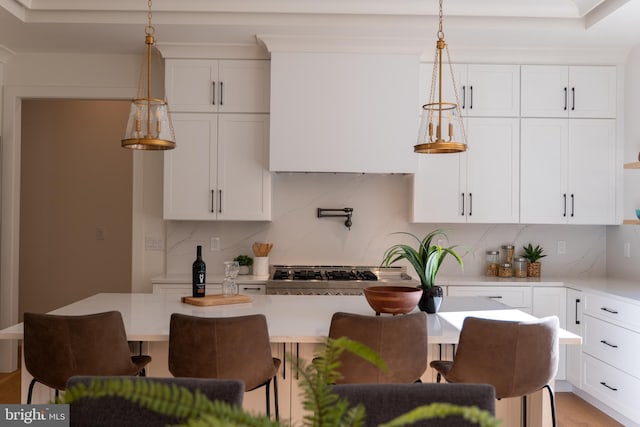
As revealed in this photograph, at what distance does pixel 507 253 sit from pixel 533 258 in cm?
20

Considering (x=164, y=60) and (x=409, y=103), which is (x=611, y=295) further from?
(x=164, y=60)

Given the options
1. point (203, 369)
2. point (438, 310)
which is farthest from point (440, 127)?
point (203, 369)

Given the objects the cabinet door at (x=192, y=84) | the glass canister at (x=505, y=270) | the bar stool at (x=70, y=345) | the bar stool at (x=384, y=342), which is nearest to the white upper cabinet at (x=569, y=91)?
the glass canister at (x=505, y=270)

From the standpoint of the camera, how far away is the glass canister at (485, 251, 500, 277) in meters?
4.72

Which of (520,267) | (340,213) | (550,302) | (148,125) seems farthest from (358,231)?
(148,125)

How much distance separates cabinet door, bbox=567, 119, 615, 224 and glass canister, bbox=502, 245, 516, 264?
524mm

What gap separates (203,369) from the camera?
7.14 feet

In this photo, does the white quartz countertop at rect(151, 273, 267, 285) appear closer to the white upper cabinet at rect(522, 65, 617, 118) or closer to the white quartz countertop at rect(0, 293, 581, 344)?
the white quartz countertop at rect(0, 293, 581, 344)

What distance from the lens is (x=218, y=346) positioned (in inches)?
85.2

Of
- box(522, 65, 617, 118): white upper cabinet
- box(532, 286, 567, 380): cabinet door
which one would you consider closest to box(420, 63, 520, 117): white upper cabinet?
box(522, 65, 617, 118): white upper cabinet

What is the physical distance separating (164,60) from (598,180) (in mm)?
3480

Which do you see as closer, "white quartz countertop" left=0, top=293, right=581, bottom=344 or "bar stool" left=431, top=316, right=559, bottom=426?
"bar stool" left=431, top=316, right=559, bottom=426

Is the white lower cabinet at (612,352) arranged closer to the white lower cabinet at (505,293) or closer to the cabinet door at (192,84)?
the white lower cabinet at (505,293)

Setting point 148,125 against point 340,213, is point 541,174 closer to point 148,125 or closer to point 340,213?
point 340,213
